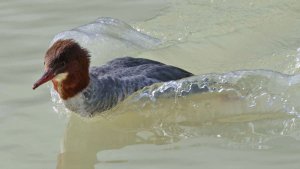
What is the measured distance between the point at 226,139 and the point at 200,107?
783 mm

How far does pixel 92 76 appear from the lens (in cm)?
737

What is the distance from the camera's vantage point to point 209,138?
688cm

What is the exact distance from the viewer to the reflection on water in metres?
7.00

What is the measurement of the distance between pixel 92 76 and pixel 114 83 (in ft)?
0.71

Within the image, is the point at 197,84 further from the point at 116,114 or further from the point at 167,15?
the point at 167,15

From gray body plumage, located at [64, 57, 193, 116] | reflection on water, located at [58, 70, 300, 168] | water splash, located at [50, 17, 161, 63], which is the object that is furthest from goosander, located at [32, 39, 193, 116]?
water splash, located at [50, 17, 161, 63]

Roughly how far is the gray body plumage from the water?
0.11 meters

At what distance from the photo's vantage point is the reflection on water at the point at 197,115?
7.00m

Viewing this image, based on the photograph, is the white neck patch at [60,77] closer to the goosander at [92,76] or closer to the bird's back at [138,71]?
the goosander at [92,76]

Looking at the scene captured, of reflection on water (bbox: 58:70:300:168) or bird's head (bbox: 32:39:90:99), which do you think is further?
reflection on water (bbox: 58:70:300:168)

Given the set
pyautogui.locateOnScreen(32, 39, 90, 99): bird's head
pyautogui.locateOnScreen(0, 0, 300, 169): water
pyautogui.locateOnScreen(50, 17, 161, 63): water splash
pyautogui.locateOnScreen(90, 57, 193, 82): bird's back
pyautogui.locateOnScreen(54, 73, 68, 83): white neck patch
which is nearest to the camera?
pyautogui.locateOnScreen(0, 0, 300, 169): water

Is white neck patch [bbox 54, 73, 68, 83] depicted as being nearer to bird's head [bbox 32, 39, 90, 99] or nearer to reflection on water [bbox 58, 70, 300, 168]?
bird's head [bbox 32, 39, 90, 99]

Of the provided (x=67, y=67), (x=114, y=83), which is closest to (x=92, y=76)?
(x=114, y=83)

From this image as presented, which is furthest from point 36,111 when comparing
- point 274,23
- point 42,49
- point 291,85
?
point 274,23
